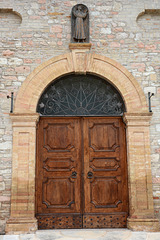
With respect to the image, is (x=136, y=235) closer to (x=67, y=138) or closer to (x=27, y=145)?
(x=67, y=138)

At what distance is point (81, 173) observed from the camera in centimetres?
600

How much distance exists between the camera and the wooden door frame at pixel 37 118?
5547 mm

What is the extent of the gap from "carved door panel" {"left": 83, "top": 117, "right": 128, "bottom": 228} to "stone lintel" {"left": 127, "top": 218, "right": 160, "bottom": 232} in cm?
30

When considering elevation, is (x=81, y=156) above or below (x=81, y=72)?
below

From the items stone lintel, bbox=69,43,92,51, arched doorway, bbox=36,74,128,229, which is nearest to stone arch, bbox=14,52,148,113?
stone lintel, bbox=69,43,92,51

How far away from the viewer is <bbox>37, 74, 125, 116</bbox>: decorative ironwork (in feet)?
20.4

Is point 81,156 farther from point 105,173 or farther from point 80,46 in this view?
point 80,46

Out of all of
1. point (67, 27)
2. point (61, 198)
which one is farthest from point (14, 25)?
point (61, 198)

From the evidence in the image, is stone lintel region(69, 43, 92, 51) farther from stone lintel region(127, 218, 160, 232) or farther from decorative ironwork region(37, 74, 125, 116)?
stone lintel region(127, 218, 160, 232)

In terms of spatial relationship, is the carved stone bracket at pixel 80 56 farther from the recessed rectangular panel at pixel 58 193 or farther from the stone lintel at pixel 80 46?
the recessed rectangular panel at pixel 58 193

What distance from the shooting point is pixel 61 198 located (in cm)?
589

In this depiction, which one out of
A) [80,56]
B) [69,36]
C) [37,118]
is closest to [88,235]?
[37,118]

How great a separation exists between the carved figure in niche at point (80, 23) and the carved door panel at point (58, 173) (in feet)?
6.32

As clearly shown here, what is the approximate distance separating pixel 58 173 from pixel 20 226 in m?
1.32
